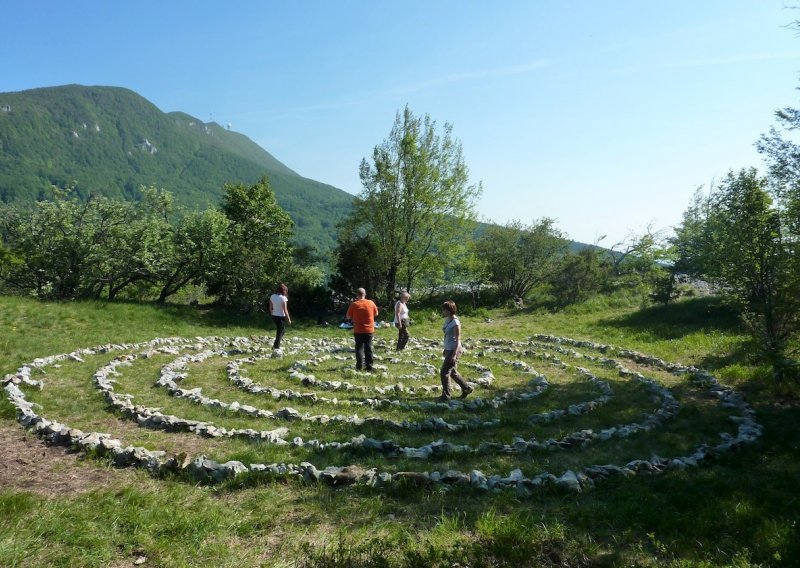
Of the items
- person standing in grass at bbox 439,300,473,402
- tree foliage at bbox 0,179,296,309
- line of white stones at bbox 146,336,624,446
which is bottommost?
line of white stones at bbox 146,336,624,446

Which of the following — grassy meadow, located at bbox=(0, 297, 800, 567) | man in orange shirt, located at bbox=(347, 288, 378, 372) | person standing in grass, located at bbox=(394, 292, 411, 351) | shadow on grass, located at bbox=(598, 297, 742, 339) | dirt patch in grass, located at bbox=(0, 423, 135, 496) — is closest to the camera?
grassy meadow, located at bbox=(0, 297, 800, 567)

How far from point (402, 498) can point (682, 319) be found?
64.8 ft

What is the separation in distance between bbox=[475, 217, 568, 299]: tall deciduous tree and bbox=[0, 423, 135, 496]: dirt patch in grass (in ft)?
90.0

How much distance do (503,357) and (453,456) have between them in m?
9.42

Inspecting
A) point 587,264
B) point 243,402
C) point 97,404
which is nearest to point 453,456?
point 243,402

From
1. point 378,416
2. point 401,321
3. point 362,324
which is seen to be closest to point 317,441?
point 378,416

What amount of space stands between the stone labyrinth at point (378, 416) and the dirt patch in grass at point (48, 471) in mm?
271

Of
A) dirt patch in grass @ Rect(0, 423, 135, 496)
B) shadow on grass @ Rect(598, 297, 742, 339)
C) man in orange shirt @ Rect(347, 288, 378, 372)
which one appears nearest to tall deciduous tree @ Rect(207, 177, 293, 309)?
man in orange shirt @ Rect(347, 288, 378, 372)

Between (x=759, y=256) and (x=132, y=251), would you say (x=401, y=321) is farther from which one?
(x=132, y=251)

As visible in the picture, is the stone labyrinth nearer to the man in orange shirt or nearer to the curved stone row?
the curved stone row

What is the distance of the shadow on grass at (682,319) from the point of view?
1972 cm

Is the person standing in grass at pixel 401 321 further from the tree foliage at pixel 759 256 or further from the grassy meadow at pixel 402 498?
the tree foliage at pixel 759 256

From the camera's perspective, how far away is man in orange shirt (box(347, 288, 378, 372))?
46.0 ft

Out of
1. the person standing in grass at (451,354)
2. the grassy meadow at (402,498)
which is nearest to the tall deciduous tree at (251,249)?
the grassy meadow at (402,498)
